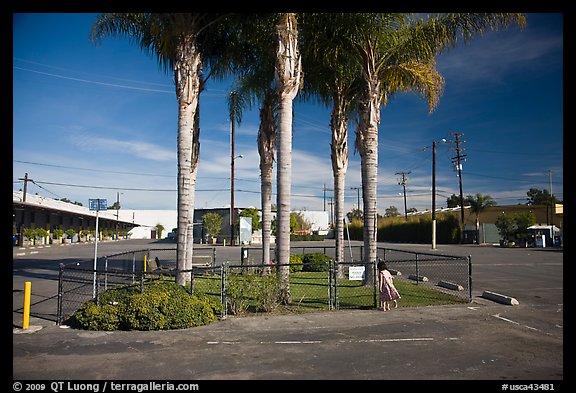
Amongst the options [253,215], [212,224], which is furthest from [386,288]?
[253,215]

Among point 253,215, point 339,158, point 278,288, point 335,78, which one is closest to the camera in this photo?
point 278,288

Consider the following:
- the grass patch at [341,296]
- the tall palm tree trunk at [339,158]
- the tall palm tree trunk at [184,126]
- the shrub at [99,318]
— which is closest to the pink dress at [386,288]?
the grass patch at [341,296]

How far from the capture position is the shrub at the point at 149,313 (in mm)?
9586

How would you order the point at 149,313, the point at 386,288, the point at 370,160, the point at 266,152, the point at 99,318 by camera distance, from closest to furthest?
the point at 149,313
the point at 99,318
the point at 386,288
the point at 370,160
the point at 266,152

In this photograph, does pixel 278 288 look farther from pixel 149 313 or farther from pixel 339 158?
pixel 339 158

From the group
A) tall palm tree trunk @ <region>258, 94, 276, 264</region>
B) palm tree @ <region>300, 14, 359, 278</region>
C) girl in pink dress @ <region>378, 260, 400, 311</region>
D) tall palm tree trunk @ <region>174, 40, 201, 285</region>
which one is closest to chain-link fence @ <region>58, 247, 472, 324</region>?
girl in pink dress @ <region>378, 260, 400, 311</region>

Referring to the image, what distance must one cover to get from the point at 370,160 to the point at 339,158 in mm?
3482

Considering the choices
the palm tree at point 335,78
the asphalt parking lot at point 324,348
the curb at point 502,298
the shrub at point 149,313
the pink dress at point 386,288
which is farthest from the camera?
the palm tree at point 335,78

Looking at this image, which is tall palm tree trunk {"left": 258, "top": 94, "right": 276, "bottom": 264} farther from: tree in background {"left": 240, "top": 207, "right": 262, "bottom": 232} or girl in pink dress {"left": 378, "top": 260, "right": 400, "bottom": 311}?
tree in background {"left": 240, "top": 207, "right": 262, "bottom": 232}

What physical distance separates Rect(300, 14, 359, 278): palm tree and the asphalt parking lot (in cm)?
787

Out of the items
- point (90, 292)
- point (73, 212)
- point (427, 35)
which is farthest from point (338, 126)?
point (73, 212)

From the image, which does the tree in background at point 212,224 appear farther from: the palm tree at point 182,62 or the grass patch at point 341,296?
the palm tree at point 182,62

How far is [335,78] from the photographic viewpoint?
1786 cm

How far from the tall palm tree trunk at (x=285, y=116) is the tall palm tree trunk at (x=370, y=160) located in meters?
3.51
